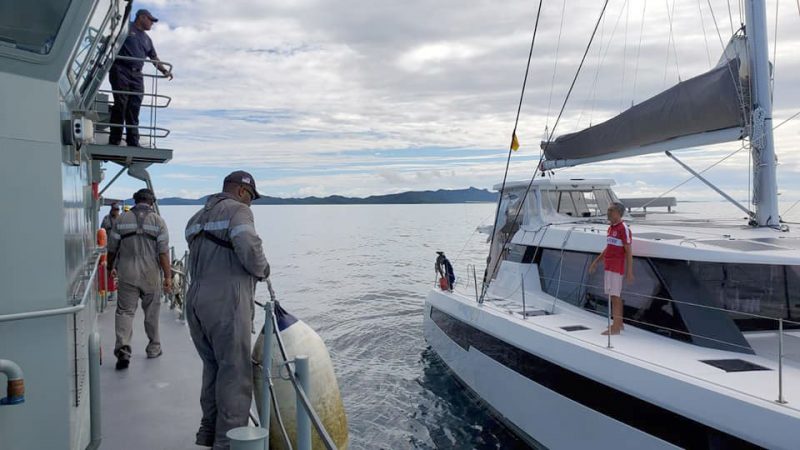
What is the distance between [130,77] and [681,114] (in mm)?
6729

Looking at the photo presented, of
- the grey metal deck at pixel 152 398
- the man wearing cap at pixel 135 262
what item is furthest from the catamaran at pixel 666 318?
the man wearing cap at pixel 135 262

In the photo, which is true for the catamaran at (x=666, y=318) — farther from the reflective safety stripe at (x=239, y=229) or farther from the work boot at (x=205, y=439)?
the reflective safety stripe at (x=239, y=229)

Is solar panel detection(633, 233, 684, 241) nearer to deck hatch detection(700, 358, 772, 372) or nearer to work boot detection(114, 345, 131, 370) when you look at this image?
deck hatch detection(700, 358, 772, 372)

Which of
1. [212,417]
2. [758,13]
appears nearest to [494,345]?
[212,417]

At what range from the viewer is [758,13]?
7.20 m

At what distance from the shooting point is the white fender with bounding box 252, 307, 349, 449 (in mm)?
4137

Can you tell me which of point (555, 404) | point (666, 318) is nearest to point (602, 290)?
point (666, 318)

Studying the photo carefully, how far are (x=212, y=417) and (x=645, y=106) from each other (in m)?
6.91

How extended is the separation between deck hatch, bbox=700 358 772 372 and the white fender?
3254 millimetres

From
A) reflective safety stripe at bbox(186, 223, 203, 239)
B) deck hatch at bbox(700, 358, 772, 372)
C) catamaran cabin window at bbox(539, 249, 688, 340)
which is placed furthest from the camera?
catamaran cabin window at bbox(539, 249, 688, 340)

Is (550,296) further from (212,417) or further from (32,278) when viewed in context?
(32,278)

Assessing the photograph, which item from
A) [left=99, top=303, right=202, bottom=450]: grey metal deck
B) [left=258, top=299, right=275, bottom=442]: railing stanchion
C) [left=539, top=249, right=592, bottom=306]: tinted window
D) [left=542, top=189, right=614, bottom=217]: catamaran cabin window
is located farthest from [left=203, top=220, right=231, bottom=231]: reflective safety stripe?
[left=542, top=189, right=614, bottom=217]: catamaran cabin window

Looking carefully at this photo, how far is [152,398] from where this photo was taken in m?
5.09

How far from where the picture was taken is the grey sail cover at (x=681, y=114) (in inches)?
277
